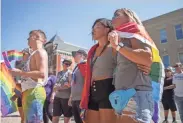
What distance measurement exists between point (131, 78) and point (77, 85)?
8.53 feet

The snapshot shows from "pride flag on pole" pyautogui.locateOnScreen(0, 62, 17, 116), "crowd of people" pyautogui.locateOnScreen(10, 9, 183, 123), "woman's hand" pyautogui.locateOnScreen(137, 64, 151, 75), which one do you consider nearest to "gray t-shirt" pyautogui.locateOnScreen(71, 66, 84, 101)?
"crowd of people" pyautogui.locateOnScreen(10, 9, 183, 123)

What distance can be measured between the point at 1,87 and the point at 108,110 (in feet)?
24.8

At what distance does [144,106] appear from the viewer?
Result: 72.3 inches

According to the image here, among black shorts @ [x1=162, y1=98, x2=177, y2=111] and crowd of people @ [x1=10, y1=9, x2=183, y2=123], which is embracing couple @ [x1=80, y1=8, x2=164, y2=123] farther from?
black shorts @ [x1=162, y1=98, x2=177, y2=111]

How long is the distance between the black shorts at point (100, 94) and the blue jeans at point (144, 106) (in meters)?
0.52

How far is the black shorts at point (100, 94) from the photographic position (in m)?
2.35

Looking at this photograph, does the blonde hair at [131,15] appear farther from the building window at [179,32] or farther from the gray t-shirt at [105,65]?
the building window at [179,32]

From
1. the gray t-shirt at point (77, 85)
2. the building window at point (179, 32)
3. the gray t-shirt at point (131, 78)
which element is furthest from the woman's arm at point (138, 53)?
the building window at point (179, 32)

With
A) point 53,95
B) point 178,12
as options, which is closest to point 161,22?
point 178,12

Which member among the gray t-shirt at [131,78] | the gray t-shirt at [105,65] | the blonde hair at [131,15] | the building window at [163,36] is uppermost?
the building window at [163,36]

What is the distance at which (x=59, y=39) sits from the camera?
63.7m

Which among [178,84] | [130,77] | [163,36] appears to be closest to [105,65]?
[130,77]

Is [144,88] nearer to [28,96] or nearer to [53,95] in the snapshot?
[28,96]

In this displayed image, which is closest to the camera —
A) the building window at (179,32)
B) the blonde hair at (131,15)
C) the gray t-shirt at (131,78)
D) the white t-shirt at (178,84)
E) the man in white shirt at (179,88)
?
the gray t-shirt at (131,78)
